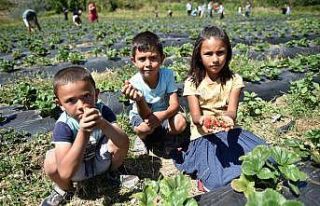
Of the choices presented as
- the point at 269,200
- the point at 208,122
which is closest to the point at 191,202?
the point at 269,200

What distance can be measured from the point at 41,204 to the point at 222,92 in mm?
1873

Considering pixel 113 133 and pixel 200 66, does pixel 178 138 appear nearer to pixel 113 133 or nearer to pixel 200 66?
pixel 200 66

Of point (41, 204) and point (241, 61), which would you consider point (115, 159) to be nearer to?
point (41, 204)

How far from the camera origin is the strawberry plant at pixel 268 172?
6.84 ft

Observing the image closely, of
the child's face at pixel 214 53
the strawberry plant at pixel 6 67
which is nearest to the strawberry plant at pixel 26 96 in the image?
the child's face at pixel 214 53

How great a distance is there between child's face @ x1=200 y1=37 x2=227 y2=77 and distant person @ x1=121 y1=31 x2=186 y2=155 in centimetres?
45

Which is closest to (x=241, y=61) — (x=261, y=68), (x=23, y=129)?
(x=261, y=68)

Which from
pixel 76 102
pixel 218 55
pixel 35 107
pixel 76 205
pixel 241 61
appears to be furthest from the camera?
pixel 241 61

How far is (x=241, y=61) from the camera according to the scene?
7355 millimetres

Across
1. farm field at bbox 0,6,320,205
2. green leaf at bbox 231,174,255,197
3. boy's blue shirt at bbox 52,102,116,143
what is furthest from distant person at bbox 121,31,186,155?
green leaf at bbox 231,174,255,197

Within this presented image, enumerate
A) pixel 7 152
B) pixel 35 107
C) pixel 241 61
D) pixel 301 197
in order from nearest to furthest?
pixel 301 197
pixel 7 152
pixel 35 107
pixel 241 61

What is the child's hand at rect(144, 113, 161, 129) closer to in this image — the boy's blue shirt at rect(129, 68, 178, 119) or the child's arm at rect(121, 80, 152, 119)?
the child's arm at rect(121, 80, 152, 119)

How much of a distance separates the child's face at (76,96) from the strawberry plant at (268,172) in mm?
1177

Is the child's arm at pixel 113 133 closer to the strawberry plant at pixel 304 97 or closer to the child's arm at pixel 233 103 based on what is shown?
the child's arm at pixel 233 103
